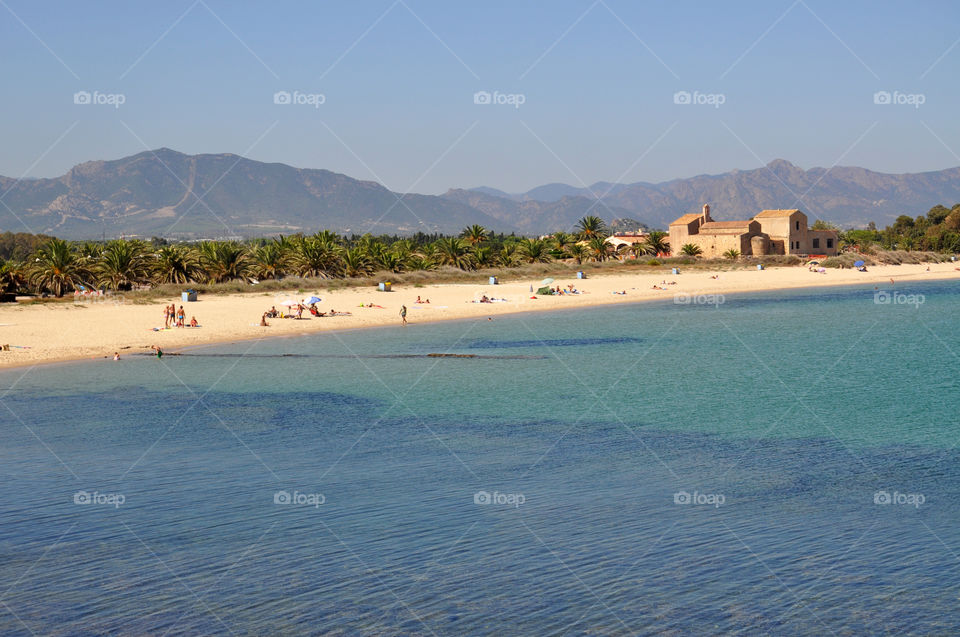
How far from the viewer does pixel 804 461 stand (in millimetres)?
20547

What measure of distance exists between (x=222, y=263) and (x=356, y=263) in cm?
1177

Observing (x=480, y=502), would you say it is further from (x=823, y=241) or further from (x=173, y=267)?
(x=823, y=241)

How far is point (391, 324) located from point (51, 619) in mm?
42631

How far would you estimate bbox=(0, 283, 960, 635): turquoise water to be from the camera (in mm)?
12445

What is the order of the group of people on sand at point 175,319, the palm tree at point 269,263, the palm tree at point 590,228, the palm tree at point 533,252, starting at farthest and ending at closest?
the palm tree at point 590,228
the palm tree at point 533,252
the palm tree at point 269,263
the group of people on sand at point 175,319

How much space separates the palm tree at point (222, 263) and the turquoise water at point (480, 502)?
3644cm

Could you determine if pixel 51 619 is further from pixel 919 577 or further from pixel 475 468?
pixel 919 577

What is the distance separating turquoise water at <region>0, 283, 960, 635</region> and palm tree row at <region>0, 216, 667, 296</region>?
29.2 meters

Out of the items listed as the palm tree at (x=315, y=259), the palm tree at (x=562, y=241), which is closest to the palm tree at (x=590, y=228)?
the palm tree at (x=562, y=241)

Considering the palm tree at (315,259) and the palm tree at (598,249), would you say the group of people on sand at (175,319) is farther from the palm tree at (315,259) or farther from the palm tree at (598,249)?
the palm tree at (598,249)

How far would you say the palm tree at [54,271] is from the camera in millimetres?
60750

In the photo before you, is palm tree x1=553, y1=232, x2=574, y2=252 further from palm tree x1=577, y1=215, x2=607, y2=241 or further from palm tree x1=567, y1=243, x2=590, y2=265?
palm tree x1=567, y1=243, x2=590, y2=265

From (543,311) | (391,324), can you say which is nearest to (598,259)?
(543,311)

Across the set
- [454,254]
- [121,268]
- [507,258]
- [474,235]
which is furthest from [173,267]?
[474,235]
